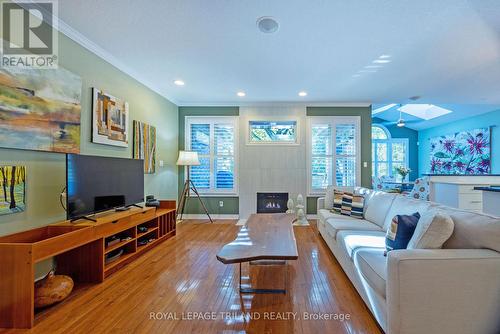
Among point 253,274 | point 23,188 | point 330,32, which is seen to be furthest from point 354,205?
point 23,188

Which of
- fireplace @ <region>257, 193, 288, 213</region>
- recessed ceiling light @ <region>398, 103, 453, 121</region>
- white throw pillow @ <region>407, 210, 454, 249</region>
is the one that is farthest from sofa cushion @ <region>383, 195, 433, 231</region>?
recessed ceiling light @ <region>398, 103, 453, 121</region>

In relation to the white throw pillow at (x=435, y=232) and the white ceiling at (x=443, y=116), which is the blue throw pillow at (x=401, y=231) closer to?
the white throw pillow at (x=435, y=232)

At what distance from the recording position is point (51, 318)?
1809 millimetres

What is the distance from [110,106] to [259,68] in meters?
2.16

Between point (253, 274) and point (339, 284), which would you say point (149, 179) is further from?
point (339, 284)

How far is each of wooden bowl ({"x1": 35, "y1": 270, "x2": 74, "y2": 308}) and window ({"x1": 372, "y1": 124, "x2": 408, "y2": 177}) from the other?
10.0m

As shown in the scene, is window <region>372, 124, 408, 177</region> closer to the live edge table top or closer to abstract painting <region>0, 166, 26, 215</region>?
the live edge table top

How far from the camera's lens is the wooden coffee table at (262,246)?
6.16ft

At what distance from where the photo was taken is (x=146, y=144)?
404 cm

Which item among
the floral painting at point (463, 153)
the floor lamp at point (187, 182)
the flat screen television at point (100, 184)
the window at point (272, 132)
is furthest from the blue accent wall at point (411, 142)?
the flat screen television at point (100, 184)

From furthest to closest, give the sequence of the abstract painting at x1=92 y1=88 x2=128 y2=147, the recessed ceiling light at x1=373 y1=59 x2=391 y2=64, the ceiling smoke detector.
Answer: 1. the recessed ceiling light at x1=373 y1=59 x2=391 y2=64
2. the abstract painting at x1=92 y1=88 x2=128 y2=147
3. the ceiling smoke detector

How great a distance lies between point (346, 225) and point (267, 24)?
8.14 feet

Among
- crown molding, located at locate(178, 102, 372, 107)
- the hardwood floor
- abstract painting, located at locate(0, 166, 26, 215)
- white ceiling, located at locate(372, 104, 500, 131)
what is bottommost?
the hardwood floor

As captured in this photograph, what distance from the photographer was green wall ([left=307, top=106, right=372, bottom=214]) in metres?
5.29
